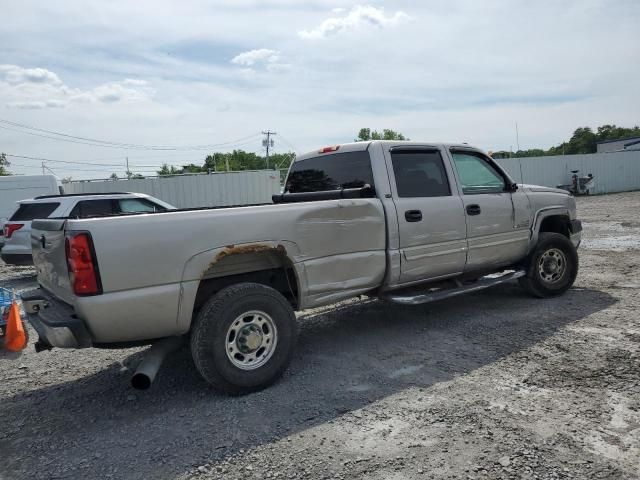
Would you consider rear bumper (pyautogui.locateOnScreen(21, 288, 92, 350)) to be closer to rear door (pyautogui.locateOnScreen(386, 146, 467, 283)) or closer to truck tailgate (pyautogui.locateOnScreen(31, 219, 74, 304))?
truck tailgate (pyautogui.locateOnScreen(31, 219, 74, 304))

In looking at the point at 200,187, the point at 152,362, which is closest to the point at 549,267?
the point at 152,362

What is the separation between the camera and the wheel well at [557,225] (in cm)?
659

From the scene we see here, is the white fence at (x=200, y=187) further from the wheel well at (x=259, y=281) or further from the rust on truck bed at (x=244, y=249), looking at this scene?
the rust on truck bed at (x=244, y=249)

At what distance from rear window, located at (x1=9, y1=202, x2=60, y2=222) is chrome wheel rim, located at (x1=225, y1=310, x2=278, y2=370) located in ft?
24.8

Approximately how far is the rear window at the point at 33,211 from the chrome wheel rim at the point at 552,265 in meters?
8.75

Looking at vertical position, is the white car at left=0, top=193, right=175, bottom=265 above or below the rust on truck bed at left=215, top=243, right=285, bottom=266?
above

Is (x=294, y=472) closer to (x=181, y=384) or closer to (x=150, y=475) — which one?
(x=150, y=475)

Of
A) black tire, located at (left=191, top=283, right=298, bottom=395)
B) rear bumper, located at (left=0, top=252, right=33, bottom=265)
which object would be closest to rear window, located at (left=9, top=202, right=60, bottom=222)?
rear bumper, located at (left=0, top=252, right=33, bottom=265)

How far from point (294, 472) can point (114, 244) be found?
73.3 inches

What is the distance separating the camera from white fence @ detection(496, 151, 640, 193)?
103ft

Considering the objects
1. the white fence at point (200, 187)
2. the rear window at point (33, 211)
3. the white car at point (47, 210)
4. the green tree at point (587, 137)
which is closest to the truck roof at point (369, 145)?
the white car at point (47, 210)

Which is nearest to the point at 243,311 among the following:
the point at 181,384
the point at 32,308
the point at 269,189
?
the point at 181,384

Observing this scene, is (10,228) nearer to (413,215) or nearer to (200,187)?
(413,215)

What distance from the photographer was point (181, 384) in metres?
4.18
